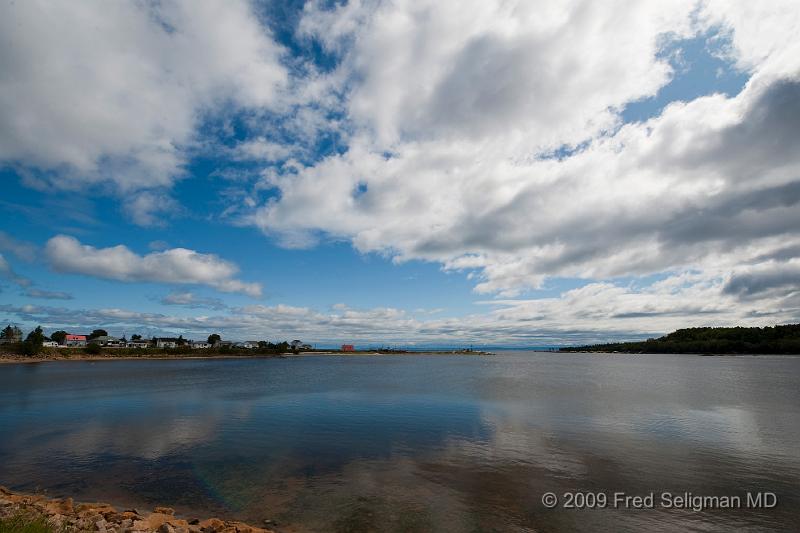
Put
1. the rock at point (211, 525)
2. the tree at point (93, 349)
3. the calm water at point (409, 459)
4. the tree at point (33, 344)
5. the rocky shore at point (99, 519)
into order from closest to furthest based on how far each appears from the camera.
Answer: the rocky shore at point (99, 519) → the rock at point (211, 525) → the calm water at point (409, 459) → the tree at point (33, 344) → the tree at point (93, 349)

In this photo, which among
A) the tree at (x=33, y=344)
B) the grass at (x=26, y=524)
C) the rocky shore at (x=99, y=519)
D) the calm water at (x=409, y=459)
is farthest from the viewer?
the tree at (x=33, y=344)

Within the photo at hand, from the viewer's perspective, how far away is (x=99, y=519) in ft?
47.5

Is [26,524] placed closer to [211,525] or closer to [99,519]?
[99,519]

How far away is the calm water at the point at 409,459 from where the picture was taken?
1756cm

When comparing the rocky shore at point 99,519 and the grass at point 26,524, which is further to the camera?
the rocky shore at point 99,519

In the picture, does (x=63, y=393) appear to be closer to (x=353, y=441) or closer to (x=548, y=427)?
(x=353, y=441)

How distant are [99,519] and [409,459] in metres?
16.3

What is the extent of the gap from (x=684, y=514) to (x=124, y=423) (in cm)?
4264

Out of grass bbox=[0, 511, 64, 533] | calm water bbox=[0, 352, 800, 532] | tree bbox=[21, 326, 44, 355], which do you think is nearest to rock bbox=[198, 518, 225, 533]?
calm water bbox=[0, 352, 800, 532]

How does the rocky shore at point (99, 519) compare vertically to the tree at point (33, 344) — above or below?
below

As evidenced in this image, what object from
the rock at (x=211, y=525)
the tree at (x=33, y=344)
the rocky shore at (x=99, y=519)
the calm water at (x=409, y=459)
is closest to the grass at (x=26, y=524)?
the rocky shore at (x=99, y=519)

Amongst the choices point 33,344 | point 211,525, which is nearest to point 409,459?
point 211,525

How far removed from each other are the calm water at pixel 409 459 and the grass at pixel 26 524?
233 inches

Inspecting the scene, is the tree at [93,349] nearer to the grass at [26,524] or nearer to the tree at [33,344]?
the tree at [33,344]
